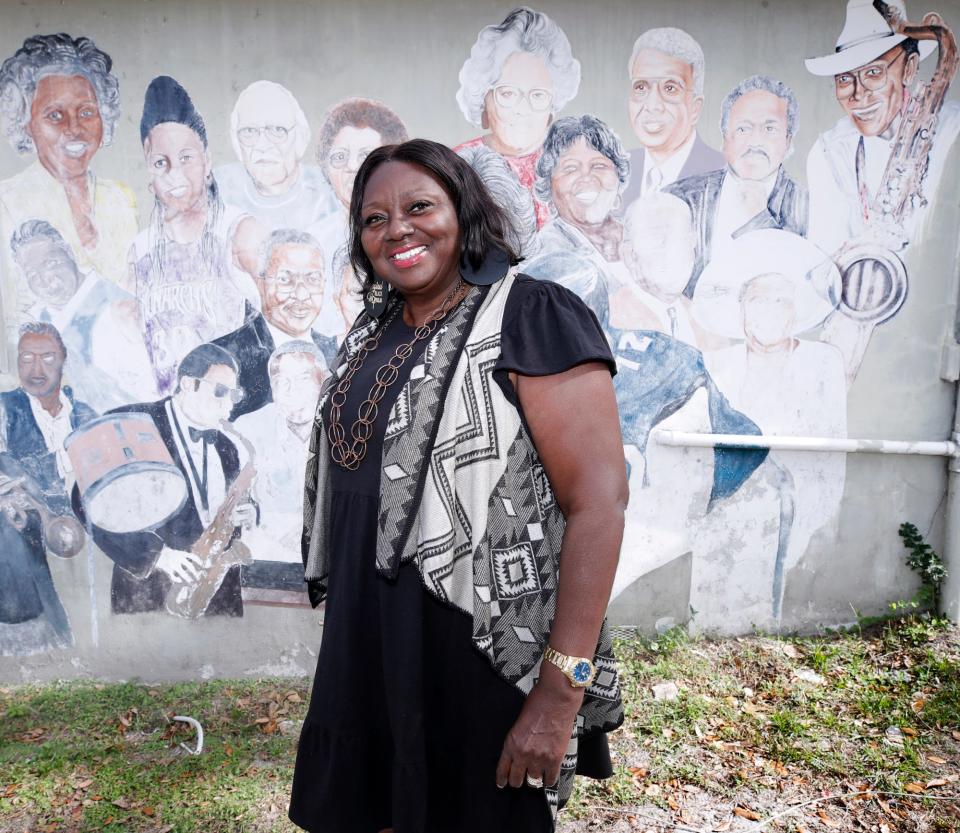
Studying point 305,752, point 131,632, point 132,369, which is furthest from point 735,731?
point 132,369

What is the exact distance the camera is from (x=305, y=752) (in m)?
1.75

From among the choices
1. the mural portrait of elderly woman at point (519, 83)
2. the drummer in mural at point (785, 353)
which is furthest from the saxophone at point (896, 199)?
the mural portrait of elderly woman at point (519, 83)

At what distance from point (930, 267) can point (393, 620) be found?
3499mm

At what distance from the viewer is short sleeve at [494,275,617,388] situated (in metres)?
1.48

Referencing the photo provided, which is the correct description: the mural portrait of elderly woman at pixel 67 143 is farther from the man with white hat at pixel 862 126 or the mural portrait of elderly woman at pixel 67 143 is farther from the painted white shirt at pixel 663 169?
the man with white hat at pixel 862 126

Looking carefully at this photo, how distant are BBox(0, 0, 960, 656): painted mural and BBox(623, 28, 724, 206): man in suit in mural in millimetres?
13

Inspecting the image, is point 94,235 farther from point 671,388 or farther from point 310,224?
point 671,388

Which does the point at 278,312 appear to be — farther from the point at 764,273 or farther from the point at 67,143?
the point at 764,273

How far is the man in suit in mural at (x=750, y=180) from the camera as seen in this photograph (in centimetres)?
355

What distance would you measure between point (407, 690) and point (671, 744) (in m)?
2.06

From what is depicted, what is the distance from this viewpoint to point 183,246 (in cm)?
367

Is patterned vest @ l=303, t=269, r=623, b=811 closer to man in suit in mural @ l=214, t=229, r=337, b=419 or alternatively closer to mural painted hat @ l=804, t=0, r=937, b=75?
man in suit in mural @ l=214, t=229, r=337, b=419

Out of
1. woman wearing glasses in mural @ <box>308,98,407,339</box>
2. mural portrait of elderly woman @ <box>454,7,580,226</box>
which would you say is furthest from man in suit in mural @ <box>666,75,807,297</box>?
woman wearing glasses in mural @ <box>308,98,407,339</box>

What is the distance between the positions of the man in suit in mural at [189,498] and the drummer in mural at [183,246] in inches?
5.8
